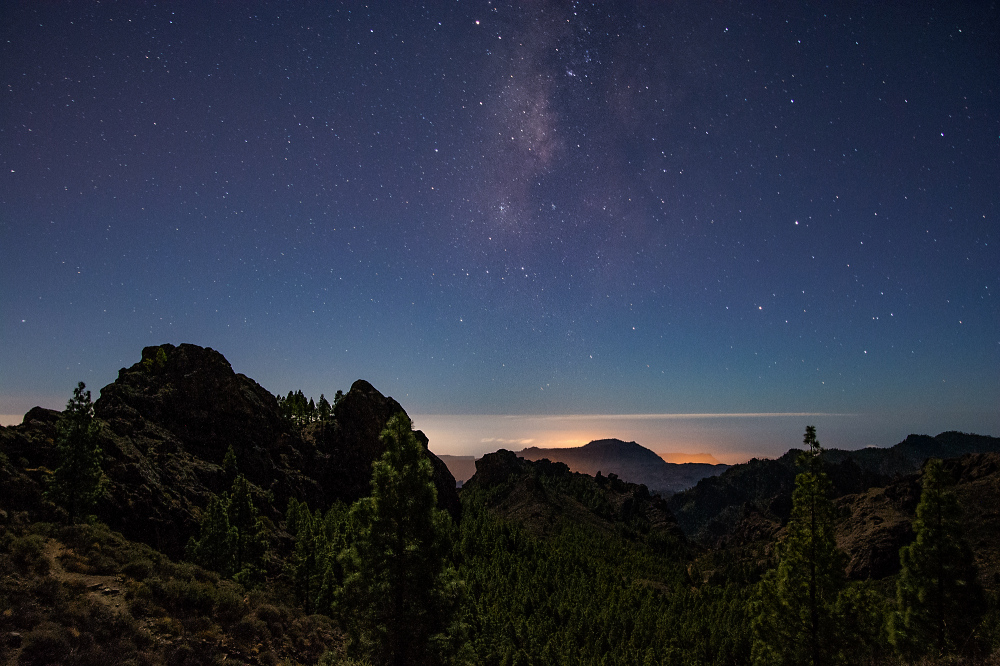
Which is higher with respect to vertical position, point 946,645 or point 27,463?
point 27,463

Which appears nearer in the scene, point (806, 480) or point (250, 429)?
point (806, 480)

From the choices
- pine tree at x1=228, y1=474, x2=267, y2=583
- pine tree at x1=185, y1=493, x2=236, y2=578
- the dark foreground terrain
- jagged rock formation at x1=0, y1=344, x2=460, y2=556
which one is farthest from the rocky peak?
pine tree at x1=185, y1=493, x2=236, y2=578

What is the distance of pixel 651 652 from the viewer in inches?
3164

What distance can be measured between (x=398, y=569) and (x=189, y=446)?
310 feet

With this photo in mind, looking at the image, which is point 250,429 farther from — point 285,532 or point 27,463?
point 27,463

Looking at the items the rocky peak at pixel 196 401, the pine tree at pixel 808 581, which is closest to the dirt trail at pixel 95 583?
the pine tree at pixel 808 581

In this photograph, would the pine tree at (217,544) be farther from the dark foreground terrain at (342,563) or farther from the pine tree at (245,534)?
the pine tree at (245,534)

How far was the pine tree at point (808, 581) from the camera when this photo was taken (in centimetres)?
1902

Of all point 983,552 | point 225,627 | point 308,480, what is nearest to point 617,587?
point 983,552

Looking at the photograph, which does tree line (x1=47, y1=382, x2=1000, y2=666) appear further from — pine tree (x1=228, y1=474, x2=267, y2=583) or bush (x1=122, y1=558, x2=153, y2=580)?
bush (x1=122, y1=558, x2=153, y2=580)

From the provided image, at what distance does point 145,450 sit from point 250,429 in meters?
32.8

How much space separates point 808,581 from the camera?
19500 millimetres

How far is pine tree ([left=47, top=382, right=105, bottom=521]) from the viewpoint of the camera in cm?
3341

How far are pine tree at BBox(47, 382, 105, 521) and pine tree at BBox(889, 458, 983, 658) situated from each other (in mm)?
54025
